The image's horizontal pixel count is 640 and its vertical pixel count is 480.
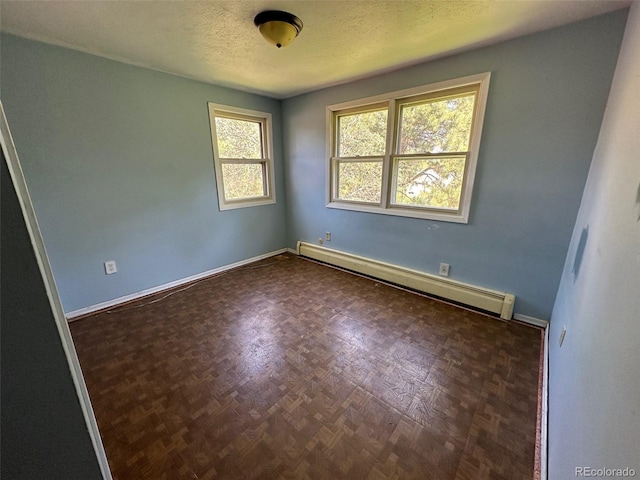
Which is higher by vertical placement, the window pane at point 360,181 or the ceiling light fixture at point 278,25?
the ceiling light fixture at point 278,25

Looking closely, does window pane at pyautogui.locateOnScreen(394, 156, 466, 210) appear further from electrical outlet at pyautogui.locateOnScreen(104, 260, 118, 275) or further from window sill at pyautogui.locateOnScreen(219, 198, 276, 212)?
electrical outlet at pyautogui.locateOnScreen(104, 260, 118, 275)

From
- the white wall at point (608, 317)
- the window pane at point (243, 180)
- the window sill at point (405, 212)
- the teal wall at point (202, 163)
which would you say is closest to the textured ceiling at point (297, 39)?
the teal wall at point (202, 163)

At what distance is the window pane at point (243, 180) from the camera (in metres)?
3.33

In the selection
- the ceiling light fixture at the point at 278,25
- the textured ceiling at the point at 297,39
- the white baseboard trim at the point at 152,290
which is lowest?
the white baseboard trim at the point at 152,290

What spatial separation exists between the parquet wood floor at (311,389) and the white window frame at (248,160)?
4.63 ft

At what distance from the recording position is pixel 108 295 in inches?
99.8

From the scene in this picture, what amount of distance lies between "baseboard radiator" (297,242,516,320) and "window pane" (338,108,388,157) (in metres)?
1.30

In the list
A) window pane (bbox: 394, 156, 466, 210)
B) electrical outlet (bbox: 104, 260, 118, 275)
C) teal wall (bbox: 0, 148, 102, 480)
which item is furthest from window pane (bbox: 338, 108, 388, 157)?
teal wall (bbox: 0, 148, 102, 480)

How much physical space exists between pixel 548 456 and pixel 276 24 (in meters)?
2.75

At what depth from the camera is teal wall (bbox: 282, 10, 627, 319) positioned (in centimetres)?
174

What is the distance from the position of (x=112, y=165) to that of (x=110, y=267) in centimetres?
98

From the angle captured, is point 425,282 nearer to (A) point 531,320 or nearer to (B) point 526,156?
(A) point 531,320

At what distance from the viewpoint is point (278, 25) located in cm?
163

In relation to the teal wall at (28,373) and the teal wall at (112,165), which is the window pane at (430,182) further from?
the teal wall at (28,373)
